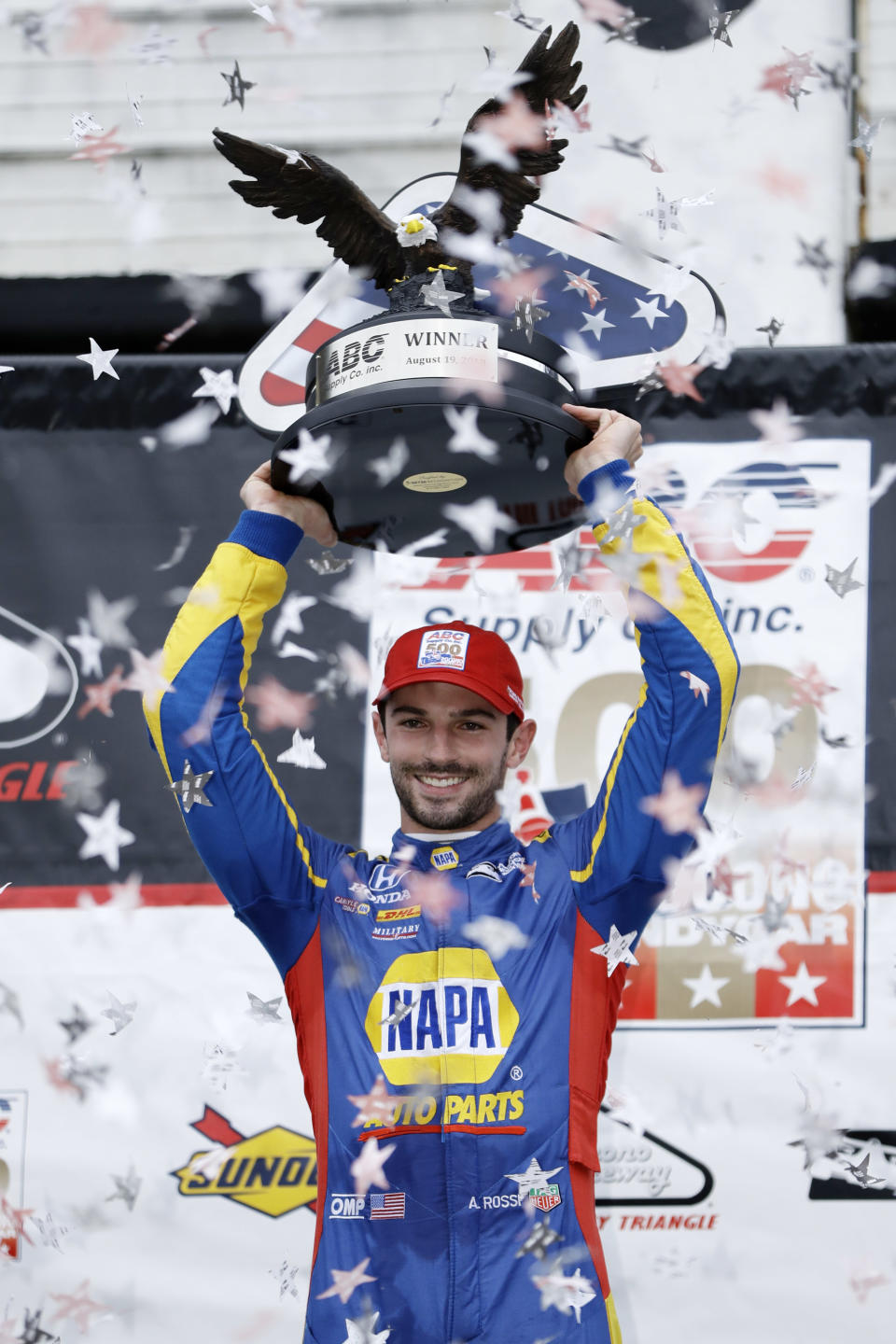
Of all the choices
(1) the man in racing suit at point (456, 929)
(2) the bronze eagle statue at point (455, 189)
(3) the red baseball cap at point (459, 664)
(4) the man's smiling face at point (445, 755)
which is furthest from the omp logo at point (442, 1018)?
(2) the bronze eagle statue at point (455, 189)

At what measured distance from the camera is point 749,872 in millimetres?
2912

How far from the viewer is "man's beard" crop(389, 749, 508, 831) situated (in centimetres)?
206

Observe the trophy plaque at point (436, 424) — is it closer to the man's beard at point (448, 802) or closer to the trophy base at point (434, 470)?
the trophy base at point (434, 470)

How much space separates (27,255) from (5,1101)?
7.77 ft

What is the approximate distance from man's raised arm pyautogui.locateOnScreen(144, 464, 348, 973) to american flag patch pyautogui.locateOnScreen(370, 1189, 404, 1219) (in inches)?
15.9

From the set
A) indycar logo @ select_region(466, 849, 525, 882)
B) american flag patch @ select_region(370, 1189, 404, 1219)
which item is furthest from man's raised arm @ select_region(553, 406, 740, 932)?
american flag patch @ select_region(370, 1189, 404, 1219)

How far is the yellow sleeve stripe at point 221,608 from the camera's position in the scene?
202cm

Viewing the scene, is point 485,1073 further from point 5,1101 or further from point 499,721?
point 5,1101

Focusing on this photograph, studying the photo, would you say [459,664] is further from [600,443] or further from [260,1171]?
[260,1171]

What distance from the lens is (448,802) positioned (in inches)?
81.4

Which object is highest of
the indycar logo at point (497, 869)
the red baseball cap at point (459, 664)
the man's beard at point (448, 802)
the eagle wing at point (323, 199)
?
the eagle wing at point (323, 199)

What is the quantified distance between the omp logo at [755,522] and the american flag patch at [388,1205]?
169 centimetres

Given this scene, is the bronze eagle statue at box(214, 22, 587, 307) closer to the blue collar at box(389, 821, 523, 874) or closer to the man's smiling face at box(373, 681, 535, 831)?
the man's smiling face at box(373, 681, 535, 831)

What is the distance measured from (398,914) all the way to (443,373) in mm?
839
